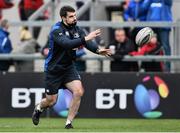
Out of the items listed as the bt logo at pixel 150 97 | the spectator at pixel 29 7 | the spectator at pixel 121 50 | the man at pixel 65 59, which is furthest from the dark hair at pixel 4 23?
the man at pixel 65 59

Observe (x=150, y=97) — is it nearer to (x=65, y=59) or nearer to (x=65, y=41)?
(x=65, y=59)

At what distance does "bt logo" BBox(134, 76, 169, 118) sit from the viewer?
658 inches

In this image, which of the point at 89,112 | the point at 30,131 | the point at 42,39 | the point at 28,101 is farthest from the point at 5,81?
the point at 30,131

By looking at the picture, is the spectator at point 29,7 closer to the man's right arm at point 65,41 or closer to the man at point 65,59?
the man at point 65,59

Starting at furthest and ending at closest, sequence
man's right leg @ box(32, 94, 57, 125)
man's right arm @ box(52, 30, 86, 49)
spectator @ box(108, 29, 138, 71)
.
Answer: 1. spectator @ box(108, 29, 138, 71)
2. man's right leg @ box(32, 94, 57, 125)
3. man's right arm @ box(52, 30, 86, 49)

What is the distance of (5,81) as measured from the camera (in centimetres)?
1691

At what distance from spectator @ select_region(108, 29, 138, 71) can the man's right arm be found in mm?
4333

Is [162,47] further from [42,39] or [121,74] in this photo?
[42,39]

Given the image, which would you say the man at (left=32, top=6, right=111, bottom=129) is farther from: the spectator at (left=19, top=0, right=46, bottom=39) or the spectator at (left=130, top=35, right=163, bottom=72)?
the spectator at (left=19, top=0, right=46, bottom=39)

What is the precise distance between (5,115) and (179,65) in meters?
4.38

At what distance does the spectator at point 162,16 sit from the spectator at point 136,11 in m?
0.15

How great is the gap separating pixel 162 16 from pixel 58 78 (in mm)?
5001

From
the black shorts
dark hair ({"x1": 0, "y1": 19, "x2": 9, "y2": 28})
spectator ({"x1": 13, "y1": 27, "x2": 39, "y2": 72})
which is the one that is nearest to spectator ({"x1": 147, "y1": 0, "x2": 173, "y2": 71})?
spectator ({"x1": 13, "y1": 27, "x2": 39, "y2": 72})

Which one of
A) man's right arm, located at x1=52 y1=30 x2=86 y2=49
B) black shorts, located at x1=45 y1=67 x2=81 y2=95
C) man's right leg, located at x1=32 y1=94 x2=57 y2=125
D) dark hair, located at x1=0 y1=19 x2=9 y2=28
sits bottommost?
man's right leg, located at x1=32 y1=94 x2=57 y2=125
